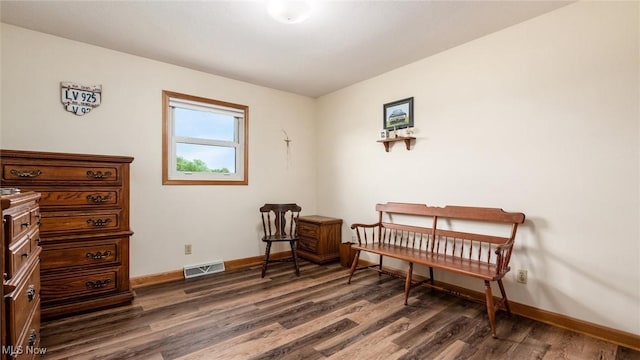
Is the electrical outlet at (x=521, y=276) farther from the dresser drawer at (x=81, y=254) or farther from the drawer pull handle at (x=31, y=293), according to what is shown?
the dresser drawer at (x=81, y=254)

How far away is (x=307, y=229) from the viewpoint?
3891 millimetres

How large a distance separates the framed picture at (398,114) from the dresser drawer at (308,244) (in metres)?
1.72

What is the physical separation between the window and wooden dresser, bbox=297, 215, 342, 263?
3.42 ft

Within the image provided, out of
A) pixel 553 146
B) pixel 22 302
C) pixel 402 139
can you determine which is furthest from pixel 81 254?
pixel 553 146

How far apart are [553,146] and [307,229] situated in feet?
9.05

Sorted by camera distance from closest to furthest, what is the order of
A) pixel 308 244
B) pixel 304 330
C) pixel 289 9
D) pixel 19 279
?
pixel 19 279 → pixel 289 9 → pixel 304 330 → pixel 308 244

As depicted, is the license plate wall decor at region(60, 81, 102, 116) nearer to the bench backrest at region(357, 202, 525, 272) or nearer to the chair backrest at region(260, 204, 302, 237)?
the chair backrest at region(260, 204, 302, 237)

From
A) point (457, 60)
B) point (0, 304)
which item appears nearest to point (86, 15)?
point (0, 304)

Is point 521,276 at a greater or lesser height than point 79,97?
lesser

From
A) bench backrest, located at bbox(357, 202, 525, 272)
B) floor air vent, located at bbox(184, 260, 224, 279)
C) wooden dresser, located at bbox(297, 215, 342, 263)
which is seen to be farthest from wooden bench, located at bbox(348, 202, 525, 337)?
floor air vent, located at bbox(184, 260, 224, 279)

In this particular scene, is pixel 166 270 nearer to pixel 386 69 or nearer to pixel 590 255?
pixel 386 69

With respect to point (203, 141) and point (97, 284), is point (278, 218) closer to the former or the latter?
point (203, 141)

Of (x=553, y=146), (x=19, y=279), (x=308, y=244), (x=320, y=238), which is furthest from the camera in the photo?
(x=308, y=244)

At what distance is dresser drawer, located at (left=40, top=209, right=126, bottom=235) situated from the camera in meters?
2.22
